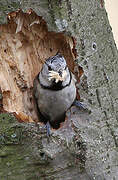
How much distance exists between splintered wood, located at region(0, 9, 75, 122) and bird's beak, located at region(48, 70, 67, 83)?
7 cm

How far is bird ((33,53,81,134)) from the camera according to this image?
2.45 meters

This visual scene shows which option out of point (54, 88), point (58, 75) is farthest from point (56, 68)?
point (54, 88)

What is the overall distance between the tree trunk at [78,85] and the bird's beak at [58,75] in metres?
0.08

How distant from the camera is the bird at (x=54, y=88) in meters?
2.45

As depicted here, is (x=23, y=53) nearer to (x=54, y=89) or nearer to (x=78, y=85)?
(x=54, y=89)

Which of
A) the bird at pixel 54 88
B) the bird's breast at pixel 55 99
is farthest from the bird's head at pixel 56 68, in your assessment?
the bird's breast at pixel 55 99

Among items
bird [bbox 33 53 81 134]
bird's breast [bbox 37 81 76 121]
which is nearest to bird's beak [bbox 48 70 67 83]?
bird [bbox 33 53 81 134]

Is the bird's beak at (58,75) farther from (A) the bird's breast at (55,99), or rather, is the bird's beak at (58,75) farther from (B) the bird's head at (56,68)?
(A) the bird's breast at (55,99)

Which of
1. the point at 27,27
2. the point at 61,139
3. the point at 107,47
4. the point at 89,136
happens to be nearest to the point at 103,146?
the point at 89,136

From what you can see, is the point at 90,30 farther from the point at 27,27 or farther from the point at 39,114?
the point at 39,114

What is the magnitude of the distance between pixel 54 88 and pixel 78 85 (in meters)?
0.38

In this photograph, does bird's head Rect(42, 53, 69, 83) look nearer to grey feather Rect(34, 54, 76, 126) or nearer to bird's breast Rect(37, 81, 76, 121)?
grey feather Rect(34, 54, 76, 126)

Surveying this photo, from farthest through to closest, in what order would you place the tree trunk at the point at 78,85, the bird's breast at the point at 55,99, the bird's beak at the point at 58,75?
the bird's breast at the point at 55,99, the bird's beak at the point at 58,75, the tree trunk at the point at 78,85

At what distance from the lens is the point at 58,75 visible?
246 centimetres
